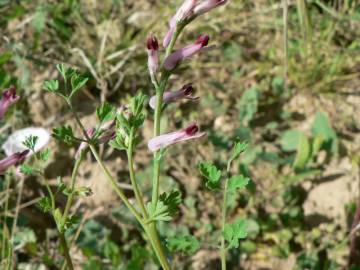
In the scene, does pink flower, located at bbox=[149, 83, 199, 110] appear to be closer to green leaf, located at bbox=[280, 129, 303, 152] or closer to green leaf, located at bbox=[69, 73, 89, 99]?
green leaf, located at bbox=[69, 73, 89, 99]

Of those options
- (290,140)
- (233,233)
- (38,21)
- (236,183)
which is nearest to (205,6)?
(236,183)

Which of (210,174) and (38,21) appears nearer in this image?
(210,174)

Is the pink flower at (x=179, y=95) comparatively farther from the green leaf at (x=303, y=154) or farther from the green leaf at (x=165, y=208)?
the green leaf at (x=303, y=154)

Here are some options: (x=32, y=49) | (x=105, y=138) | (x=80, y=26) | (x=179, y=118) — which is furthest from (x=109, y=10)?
(x=105, y=138)

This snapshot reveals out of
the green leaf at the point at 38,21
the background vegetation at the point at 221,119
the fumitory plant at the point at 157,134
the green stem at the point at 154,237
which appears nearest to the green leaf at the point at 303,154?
the background vegetation at the point at 221,119

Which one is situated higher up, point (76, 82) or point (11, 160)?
point (76, 82)

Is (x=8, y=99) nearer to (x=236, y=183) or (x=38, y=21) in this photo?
(x=236, y=183)
